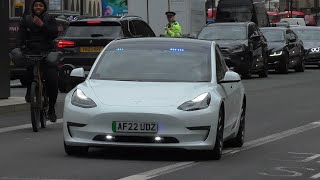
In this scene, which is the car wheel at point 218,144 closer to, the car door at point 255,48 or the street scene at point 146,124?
the street scene at point 146,124

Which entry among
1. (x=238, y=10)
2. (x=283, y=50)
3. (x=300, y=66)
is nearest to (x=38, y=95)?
(x=283, y=50)

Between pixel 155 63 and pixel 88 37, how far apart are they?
11249mm

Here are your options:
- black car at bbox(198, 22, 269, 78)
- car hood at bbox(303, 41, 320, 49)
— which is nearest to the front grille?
black car at bbox(198, 22, 269, 78)

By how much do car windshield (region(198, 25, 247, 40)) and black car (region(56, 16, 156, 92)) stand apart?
23.0 feet

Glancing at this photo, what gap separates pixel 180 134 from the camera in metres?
10.5

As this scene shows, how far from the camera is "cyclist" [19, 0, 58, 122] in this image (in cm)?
1411

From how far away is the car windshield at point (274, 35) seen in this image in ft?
114

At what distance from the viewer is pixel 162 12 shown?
36.4 metres

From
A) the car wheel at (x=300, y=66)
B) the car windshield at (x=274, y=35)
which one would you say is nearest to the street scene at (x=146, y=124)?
the car windshield at (x=274, y=35)

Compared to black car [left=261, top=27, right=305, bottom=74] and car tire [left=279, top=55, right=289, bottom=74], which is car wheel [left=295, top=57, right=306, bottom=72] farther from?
car tire [left=279, top=55, right=289, bottom=74]

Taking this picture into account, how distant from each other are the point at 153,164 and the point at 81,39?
12523mm

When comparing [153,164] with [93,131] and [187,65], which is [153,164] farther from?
[187,65]

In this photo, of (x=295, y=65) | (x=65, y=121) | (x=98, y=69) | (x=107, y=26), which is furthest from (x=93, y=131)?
(x=295, y=65)

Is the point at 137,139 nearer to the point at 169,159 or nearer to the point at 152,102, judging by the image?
the point at 152,102
